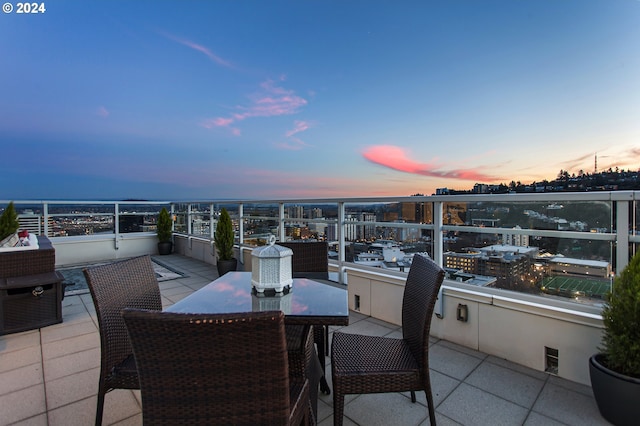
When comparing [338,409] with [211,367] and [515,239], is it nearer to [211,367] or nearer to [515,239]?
[211,367]

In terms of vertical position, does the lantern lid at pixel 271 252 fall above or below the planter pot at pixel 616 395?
above

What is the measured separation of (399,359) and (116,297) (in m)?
1.67

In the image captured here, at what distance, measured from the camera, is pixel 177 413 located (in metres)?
0.95

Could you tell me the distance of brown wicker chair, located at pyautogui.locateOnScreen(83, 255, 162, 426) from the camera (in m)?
1.60

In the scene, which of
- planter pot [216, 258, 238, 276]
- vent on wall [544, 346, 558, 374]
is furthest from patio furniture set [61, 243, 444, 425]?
planter pot [216, 258, 238, 276]

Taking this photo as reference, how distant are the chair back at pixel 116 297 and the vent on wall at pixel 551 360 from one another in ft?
9.85

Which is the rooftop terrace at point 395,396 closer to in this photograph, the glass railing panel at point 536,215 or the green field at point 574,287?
the green field at point 574,287

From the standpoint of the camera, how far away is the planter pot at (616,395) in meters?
1.74

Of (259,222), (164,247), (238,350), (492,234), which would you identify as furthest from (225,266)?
(238,350)

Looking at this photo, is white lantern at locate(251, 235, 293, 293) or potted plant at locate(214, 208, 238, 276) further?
potted plant at locate(214, 208, 238, 276)

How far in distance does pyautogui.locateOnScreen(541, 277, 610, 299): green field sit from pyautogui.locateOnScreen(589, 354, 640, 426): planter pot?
1.92 feet

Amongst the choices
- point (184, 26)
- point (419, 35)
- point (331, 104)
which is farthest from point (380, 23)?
point (184, 26)

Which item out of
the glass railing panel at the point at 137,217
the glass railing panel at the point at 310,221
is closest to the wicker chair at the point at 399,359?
the glass railing panel at the point at 310,221

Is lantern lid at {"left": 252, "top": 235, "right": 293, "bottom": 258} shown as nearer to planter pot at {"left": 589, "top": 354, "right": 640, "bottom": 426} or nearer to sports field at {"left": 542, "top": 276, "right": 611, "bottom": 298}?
planter pot at {"left": 589, "top": 354, "right": 640, "bottom": 426}
